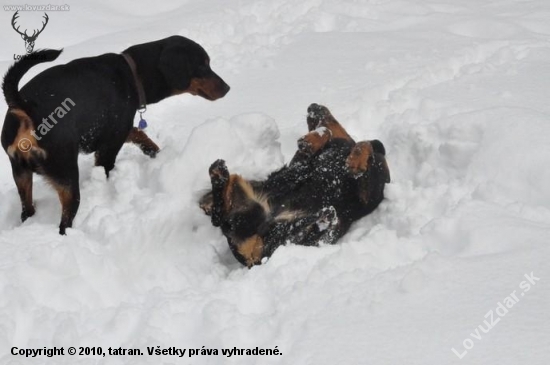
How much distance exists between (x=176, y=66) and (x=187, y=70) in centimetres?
7

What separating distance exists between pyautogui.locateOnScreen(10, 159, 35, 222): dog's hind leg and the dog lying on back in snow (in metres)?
0.85

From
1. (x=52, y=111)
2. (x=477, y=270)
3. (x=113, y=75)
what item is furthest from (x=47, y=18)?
(x=477, y=270)

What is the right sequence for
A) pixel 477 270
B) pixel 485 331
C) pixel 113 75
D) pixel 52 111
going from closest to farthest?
pixel 485 331, pixel 477 270, pixel 52 111, pixel 113 75

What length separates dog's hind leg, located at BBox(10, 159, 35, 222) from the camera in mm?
2934

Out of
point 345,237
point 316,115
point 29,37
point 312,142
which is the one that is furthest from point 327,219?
point 29,37

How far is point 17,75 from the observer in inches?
109

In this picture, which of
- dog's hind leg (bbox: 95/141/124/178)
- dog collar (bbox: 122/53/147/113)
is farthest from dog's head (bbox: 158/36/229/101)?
dog's hind leg (bbox: 95/141/124/178)

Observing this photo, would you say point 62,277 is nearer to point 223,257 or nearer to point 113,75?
point 223,257

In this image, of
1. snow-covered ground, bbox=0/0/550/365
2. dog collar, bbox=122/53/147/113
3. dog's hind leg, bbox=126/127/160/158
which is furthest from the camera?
dog's hind leg, bbox=126/127/160/158

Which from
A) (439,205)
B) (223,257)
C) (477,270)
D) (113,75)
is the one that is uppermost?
(113,75)

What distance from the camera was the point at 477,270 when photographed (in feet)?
7.41

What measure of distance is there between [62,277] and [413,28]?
3722 mm

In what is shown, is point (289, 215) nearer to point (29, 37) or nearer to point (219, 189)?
point (219, 189)

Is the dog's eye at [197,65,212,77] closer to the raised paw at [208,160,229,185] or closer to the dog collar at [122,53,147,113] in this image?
the dog collar at [122,53,147,113]
